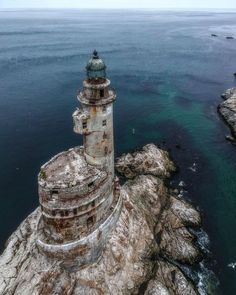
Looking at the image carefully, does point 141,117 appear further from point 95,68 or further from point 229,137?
point 95,68

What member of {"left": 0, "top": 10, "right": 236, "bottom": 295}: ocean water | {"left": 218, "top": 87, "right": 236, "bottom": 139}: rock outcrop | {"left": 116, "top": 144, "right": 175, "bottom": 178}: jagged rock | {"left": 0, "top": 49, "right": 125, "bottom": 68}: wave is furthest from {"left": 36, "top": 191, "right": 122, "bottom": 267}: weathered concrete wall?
{"left": 0, "top": 49, "right": 125, "bottom": 68}: wave

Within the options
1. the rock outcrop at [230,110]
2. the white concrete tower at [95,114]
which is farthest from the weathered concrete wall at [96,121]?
the rock outcrop at [230,110]

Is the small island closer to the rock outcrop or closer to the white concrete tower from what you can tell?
the white concrete tower

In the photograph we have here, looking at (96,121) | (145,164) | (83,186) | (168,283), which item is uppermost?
(96,121)

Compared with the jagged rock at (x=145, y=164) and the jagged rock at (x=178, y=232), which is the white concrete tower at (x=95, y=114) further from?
the jagged rock at (x=145, y=164)

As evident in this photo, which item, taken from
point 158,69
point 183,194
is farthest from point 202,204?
point 158,69

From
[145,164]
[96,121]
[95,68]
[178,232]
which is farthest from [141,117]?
[95,68]
